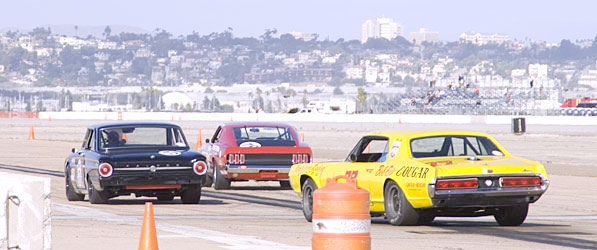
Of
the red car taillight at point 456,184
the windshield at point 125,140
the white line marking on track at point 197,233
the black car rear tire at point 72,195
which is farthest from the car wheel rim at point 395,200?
the black car rear tire at point 72,195

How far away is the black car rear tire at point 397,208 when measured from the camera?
14.1 meters

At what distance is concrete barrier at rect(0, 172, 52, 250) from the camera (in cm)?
912

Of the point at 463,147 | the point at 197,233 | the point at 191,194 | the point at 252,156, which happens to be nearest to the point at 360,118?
the point at 252,156

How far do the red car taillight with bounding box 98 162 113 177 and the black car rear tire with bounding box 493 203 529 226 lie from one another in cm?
567

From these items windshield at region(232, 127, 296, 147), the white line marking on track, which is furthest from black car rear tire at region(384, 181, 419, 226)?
windshield at region(232, 127, 296, 147)

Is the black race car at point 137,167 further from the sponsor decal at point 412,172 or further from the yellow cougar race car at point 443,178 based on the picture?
the sponsor decal at point 412,172

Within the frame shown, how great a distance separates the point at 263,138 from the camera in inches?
879

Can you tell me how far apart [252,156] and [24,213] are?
40.8 feet

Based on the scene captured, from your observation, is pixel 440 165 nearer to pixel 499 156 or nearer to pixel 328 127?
pixel 499 156

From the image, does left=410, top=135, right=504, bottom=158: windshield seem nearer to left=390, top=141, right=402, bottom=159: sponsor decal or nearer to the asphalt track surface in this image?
left=390, top=141, right=402, bottom=159: sponsor decal

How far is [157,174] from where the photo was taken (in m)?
17.2

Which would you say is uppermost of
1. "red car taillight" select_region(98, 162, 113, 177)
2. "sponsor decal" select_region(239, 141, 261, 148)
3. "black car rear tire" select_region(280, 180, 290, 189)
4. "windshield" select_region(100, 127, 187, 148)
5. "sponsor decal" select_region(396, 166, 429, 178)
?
"windshield" select_region(100, 127, 187, 148)

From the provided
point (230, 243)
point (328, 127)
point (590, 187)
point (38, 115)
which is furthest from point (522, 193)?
point (38, 115)

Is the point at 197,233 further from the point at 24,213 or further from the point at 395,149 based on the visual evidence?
the point at 24,213
